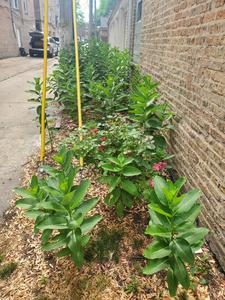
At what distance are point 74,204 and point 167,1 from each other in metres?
3.32

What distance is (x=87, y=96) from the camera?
5219 mm

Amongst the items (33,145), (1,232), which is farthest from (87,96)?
(1,232)

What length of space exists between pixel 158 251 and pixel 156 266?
0.10m

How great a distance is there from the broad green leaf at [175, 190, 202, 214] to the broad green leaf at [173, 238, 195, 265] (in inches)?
6.9

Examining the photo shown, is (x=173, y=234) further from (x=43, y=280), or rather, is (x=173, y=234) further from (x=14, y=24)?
(x=14, y=24)

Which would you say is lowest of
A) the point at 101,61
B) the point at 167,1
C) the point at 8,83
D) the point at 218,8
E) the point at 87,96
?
the point at 8,83

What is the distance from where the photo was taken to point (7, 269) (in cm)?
201

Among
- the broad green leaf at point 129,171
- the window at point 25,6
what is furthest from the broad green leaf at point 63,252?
the window at point 25,6

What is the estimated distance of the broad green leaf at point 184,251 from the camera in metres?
→ 1.46

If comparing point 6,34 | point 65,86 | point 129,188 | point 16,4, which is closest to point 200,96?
point 129,188

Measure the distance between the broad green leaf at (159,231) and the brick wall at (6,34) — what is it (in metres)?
18.4

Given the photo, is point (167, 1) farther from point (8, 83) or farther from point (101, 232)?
point (8, 83)

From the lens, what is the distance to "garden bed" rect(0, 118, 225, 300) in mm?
1802

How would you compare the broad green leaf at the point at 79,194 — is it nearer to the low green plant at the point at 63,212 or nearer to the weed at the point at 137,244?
the low green plant at the point at 63,212
